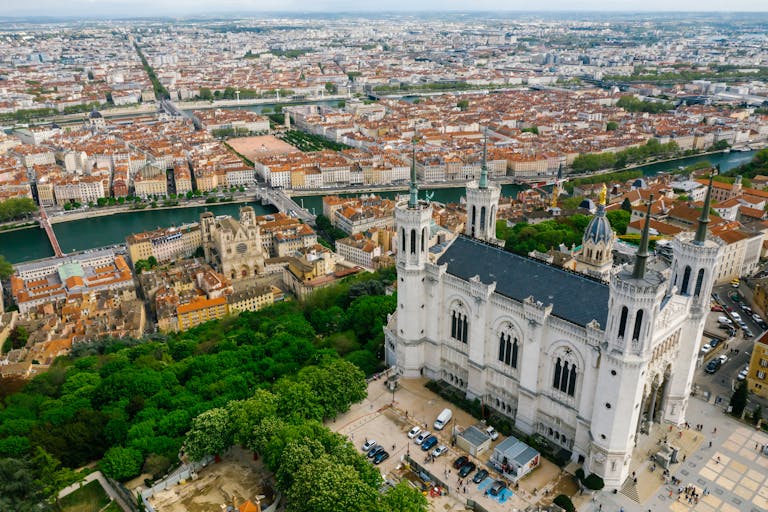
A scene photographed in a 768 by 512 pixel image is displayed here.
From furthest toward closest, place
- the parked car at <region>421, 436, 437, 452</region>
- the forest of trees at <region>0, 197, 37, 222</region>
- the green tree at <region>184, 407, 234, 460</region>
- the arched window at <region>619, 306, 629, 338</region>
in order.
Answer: the forest of trees at <region>0, 197, 37, 222</region> → the parked car at <region>421, 436, 437, 452</region> → the green tree at <region>184, 407, 234, 460</region> → the arched window at <region>619, 306, 629, 338</region>

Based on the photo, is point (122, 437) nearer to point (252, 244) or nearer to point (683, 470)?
point (683, 470)

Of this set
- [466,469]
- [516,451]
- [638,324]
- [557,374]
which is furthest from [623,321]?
[466,469]

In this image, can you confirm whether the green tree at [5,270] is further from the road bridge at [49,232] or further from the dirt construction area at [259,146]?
the dirt construction area at [259,146]

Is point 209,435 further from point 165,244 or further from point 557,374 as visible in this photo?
point 165,244

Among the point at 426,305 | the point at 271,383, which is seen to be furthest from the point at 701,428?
the point at 271,383

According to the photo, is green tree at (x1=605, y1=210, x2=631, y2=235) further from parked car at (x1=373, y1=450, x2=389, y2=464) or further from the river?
parked car at (x1=373, y1=450, x2=389, y2=464)

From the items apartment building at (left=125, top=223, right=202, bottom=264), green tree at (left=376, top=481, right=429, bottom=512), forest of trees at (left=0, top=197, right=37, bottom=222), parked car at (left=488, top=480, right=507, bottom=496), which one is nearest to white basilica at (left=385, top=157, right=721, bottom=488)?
parked car at (left=488, top=480, right=507, bottom=496)
